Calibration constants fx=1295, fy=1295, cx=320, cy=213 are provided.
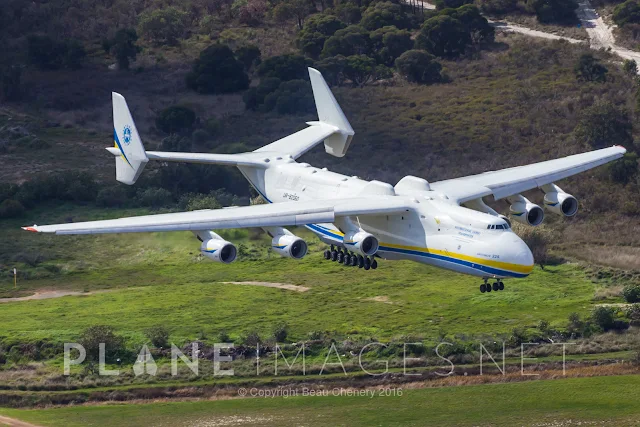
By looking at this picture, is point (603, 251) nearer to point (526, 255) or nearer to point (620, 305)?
point (620, 305)

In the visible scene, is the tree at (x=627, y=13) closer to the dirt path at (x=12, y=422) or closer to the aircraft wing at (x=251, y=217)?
the aircraft wing at (x=251, y=217)

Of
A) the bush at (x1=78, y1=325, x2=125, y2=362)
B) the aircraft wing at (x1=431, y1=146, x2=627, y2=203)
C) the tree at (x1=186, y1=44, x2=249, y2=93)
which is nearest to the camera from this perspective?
the aircraft wing at (x1=431, y1=146, x2=627, y2=203)

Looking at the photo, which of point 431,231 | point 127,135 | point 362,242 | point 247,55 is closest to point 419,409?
point 362,242

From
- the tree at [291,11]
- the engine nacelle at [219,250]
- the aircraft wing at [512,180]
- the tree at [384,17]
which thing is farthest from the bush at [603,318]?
the tree at [291,11]

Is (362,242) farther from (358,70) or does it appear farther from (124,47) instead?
(124,47)

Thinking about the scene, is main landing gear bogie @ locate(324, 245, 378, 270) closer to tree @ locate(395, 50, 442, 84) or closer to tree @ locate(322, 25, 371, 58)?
tree @ locate(395, 50, 442, 84)

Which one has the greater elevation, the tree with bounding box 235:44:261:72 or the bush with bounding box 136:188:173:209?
the tree with bounding box 235:44:261:72

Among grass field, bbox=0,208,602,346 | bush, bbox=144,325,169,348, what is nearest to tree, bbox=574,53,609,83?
grass field, bbox=0,208,602,346
